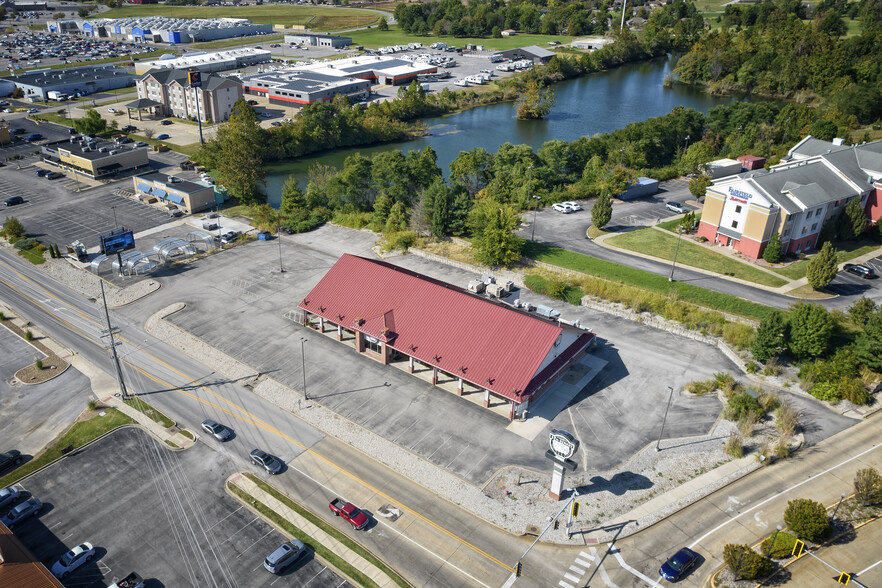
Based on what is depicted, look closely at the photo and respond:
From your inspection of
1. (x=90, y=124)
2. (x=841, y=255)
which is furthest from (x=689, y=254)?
(x=90, y=124)

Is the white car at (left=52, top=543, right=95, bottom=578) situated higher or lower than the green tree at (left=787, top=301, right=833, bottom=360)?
lower

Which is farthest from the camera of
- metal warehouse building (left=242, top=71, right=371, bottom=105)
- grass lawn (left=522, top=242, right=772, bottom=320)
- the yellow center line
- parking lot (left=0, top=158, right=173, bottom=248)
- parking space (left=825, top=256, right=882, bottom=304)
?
metal warehouse building (left=242, top=71, right=371, bottom=105)

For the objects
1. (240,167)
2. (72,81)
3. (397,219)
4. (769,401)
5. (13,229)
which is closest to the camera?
(769,401)

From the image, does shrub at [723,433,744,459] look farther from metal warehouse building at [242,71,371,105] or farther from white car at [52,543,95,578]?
metal warehouse building at [242,71,371,105]

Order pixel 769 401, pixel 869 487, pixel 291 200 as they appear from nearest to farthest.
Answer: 1. pixel 869 487
2. pixel 769 401
3. pixel 291 200

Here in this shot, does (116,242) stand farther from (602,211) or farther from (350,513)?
(602,211)

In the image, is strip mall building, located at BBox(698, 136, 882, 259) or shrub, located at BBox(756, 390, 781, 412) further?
strip mall building, located at BBox(698, 136, 882, 259)

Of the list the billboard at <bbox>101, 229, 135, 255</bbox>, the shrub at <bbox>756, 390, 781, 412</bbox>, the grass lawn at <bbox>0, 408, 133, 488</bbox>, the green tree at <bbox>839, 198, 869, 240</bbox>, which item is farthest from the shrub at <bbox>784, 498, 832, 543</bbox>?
the billboard at <bbox>101, 229, 135, 255</bbox>
